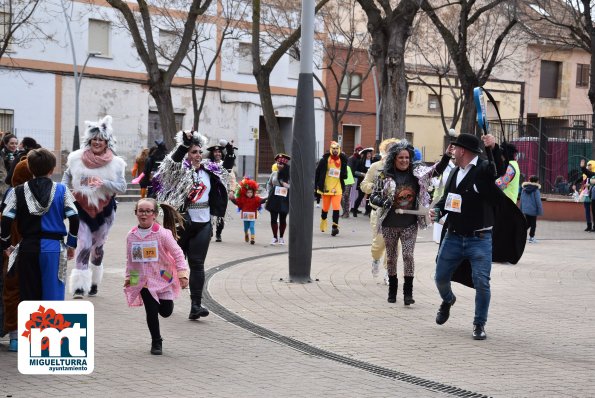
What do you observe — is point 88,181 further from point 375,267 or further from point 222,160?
point 375,267

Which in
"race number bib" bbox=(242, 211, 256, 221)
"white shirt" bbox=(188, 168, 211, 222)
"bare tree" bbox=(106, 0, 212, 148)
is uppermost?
"bare tree" bbox=(106, 0, 212, 148)

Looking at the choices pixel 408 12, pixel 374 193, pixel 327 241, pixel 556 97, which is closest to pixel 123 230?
pixel 327 241

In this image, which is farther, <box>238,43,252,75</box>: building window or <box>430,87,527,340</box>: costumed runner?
<box>238,43,252,75</box>: building window

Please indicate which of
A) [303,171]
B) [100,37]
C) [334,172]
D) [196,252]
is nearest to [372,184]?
[303,171]

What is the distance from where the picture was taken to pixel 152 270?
823 cm

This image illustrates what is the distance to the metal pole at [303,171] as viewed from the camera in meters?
12.6

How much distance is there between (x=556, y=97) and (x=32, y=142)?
1904 inches

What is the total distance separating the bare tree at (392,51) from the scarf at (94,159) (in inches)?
473

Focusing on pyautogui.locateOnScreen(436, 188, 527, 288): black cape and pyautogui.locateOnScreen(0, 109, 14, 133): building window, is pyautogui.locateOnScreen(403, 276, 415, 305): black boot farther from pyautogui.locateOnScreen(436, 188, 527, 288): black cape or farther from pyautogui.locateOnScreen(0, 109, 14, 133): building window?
pyautogui.locateOnScreen(0, 109, 14, 133): building window

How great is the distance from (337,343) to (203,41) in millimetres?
35970

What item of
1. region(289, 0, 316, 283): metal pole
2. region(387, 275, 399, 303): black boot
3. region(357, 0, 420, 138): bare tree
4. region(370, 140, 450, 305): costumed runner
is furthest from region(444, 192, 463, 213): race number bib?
region(357, 0, 420, 138): bare tree

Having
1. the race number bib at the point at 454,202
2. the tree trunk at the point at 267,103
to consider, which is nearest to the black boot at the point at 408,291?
the race number bib at the point at 454,202

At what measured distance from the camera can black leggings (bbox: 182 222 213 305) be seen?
9.84 meters

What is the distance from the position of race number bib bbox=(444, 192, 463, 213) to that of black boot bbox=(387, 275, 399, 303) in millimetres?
1922
